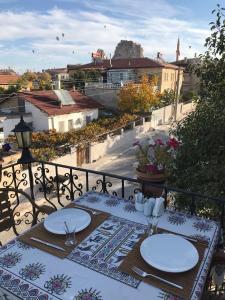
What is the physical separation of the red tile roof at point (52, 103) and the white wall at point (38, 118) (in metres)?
0.30

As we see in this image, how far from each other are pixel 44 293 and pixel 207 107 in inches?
159

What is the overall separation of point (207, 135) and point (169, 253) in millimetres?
Answer: 2831

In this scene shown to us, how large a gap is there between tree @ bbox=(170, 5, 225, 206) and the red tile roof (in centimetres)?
1736

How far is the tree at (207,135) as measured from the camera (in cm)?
412

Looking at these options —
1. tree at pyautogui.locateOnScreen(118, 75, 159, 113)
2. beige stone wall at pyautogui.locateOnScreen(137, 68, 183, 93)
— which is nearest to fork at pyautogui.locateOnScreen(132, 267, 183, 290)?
tree at pyautogui.locateOnScreen(118, 75, 159, 113)

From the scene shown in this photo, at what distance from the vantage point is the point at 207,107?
4.71 m

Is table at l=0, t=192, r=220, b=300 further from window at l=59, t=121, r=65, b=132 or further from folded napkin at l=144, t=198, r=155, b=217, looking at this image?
window at l=59, t=121, r=65, b=132

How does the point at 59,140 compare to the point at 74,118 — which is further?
the point at 74,118

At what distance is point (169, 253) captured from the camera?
186cm

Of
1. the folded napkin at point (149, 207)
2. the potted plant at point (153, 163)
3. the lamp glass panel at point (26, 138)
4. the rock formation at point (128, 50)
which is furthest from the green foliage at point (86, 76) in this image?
the rock formation at point (128, 50)

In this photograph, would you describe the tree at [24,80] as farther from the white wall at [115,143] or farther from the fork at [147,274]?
the fork at [147,274]

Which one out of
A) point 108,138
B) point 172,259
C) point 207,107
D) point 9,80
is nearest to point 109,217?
point 172,259

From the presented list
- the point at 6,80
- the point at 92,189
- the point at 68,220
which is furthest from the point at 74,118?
the point at 6,80

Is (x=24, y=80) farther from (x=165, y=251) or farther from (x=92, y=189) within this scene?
(x=165, y=251)
